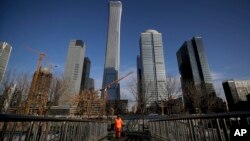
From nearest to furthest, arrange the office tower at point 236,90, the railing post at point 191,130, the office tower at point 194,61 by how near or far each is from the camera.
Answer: the railing post at point 191,130
the office tower at point 236,90
the office tower at point 194,61

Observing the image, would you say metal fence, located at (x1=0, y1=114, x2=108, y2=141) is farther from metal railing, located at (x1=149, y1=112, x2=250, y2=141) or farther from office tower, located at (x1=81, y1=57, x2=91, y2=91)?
office tower, located at (x1=81, y1=57, x2=91, y2=91)

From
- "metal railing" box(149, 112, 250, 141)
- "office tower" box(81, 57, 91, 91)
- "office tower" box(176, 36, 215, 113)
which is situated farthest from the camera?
"office tower" box(81, 57, 91, 91)

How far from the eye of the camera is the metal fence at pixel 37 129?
2.12 meters

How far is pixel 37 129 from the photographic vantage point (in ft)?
9.84

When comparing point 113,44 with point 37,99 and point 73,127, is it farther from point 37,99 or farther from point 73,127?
point 73,127

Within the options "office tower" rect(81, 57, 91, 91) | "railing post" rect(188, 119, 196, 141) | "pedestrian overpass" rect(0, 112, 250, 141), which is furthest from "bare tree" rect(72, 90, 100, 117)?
"office tower" rect(81, 57, 91, 91)

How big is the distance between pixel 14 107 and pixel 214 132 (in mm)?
25411

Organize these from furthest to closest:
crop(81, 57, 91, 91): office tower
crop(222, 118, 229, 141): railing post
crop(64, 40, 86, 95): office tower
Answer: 1. crop(81, 57, 91, 91): office tower
2. crop(64, 40, 86, 95): office tower
3. crop(222, 118, 229, 141): railing post

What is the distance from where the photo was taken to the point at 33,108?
24.1 m

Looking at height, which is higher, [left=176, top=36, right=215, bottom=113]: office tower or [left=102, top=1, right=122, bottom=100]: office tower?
[left=102, top=1, right=122, bottom=100]: office tower

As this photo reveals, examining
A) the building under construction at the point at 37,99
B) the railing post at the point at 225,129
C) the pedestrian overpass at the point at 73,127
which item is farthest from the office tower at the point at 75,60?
the railing post at the point at 225,129

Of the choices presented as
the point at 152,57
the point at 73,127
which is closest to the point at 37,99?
the point at 73,127

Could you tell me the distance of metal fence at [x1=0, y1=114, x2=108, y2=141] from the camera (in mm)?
2119

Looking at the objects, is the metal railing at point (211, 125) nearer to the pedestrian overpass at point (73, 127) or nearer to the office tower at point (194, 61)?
the pedestrian overpass at point (73, 127)
